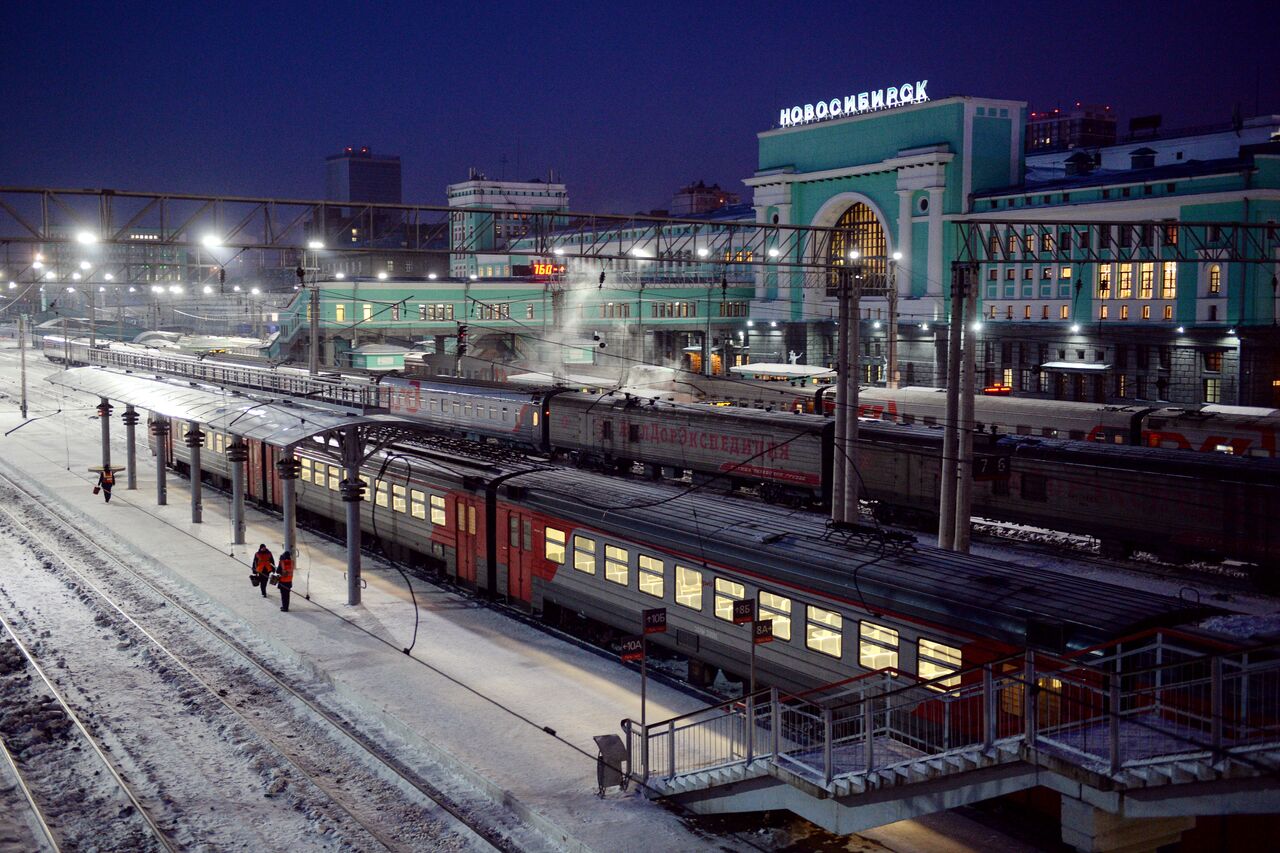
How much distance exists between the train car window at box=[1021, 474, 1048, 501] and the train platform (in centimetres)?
1153

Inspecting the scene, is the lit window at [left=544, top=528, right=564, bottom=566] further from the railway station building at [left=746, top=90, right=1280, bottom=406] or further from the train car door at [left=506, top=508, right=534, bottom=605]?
the railway station building at [left=746, top=90, right=1280, bottom=406]

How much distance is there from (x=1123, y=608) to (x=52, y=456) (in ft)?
147

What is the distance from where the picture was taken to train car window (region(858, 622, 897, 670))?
13641 millimetres

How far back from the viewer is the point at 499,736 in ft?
50.1

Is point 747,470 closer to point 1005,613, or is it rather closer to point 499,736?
point 499,736

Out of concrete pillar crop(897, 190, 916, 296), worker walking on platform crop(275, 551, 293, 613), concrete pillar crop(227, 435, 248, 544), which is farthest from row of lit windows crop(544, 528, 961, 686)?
concrete pillar crop(897, 190, 916, 296)

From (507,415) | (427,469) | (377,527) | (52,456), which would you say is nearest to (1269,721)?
(427,469)

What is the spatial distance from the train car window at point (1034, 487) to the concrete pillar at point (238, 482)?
1790 centimetres

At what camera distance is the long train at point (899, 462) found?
22188 mm

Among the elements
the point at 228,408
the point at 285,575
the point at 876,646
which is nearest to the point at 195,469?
the point at 228,408

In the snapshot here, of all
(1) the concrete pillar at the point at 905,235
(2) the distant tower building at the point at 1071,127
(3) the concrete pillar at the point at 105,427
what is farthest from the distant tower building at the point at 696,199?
(3) the concrete pillar at the point at 105,427

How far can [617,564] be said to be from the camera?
60.1 feet

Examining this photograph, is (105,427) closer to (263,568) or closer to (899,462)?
(263,568)

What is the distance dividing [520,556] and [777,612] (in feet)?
23.4
